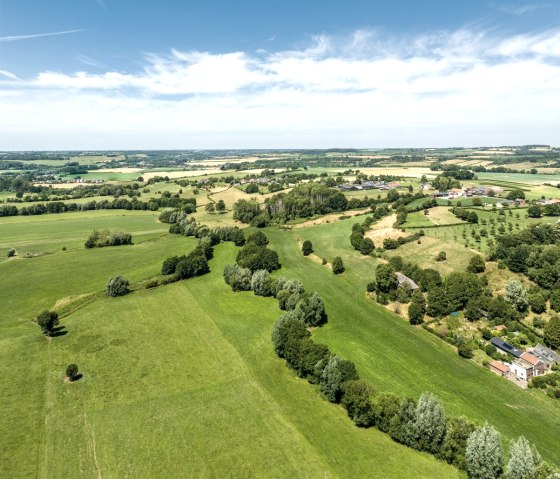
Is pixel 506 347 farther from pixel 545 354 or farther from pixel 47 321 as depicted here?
pixel 47 321

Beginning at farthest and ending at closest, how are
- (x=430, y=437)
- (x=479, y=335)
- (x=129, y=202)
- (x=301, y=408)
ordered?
(x=129, y=202) → (x=479, y=335) → (x=301, y=408) → (x=430, y=437)

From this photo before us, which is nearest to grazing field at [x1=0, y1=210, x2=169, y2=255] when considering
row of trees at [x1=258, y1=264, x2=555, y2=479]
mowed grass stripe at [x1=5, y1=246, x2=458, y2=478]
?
mowed grass stripe at [x1=5, y1=246, x2=458, y2=478]

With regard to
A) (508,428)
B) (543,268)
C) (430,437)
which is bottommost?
(508,428)

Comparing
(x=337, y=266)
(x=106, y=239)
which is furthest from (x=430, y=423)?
(x=106, y=239)

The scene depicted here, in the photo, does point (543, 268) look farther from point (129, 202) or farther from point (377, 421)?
point (129, 202)

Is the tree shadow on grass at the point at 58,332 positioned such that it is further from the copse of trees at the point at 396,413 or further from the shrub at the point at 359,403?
the shrub at the point at 359,403

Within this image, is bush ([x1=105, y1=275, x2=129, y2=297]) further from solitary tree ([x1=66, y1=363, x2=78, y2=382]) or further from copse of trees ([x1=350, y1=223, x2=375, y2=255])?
copse of trees ([x1=350, y1=223, x2=375, y2=255])

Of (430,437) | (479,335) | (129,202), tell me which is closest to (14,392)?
(430,437)
